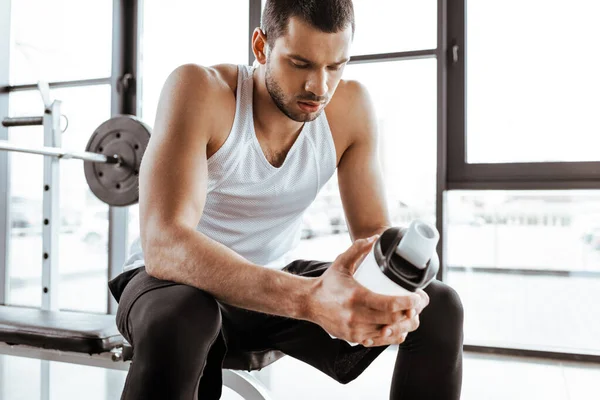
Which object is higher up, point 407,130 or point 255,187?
point 407,130

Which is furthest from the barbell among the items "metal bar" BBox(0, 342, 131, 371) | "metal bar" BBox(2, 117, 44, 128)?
"metal bar" BBox(0, 342, 131, 371)

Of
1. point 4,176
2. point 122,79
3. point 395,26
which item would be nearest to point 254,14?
point 395,26

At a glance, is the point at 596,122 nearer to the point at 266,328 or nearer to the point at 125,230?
the point at 266,328

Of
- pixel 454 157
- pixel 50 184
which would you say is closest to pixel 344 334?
pixel 50 184

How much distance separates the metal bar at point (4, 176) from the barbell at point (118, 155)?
Answer: 167cm

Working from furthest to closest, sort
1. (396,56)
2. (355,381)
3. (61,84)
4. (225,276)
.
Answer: (61,84) → (396,56) → (355,381) → (225,276)

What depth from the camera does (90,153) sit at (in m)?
2.00

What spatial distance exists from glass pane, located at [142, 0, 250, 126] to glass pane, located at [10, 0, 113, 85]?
25cm

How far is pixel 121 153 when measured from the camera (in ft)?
6.68

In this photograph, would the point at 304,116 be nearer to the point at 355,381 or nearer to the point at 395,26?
the point at 355,381

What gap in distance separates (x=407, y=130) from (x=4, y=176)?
2441 mm

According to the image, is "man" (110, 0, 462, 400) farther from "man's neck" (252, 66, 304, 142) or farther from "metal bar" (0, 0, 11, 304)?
"metal bar" (0, 0, 11, 304)

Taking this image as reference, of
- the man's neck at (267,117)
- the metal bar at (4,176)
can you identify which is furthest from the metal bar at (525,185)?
the metal bar at (4,176)

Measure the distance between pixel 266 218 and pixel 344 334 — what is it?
0.44 meters
